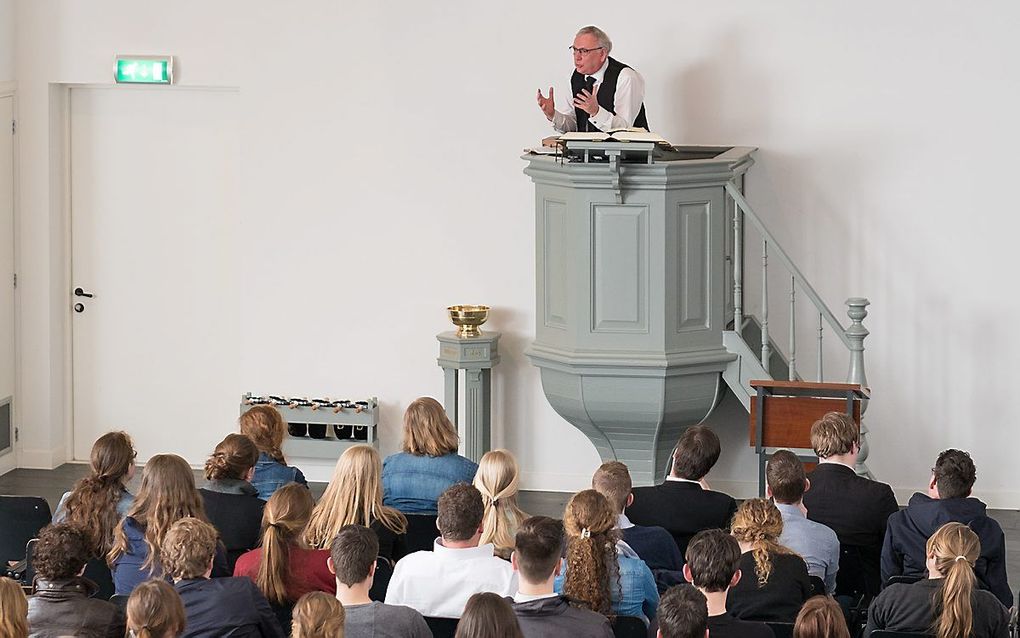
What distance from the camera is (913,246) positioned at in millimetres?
8656

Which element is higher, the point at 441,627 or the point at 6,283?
the point at 6,283

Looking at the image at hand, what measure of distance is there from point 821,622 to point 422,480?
250 centimetres

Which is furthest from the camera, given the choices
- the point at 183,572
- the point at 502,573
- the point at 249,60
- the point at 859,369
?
the point at 249,60

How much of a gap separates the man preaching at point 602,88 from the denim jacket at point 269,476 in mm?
2853

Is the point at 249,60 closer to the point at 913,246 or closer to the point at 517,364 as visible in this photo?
the point at 517,364

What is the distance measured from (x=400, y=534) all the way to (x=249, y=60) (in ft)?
15.1

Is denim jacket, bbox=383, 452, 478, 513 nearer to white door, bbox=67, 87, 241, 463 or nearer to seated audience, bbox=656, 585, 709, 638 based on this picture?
seated audience, bbox=656, 585, 709, 638

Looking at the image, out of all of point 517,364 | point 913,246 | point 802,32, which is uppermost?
point 802,32

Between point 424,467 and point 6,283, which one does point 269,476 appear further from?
point 6,283

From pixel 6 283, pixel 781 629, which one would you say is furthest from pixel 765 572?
pixel 6 283

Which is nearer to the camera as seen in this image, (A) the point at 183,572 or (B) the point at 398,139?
(A) the point at 183,572

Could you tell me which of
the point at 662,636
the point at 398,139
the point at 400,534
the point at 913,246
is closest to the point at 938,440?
the point at 913,246

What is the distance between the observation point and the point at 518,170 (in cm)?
906

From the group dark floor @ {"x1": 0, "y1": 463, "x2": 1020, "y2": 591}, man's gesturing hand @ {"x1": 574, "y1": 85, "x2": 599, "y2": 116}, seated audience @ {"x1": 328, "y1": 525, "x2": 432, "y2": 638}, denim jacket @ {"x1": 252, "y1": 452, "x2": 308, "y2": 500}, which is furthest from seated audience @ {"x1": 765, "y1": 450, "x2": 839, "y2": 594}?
man's gesturing hand @ {"x1": 574, "y1": 85, "x2": 599, "y2": 116}
